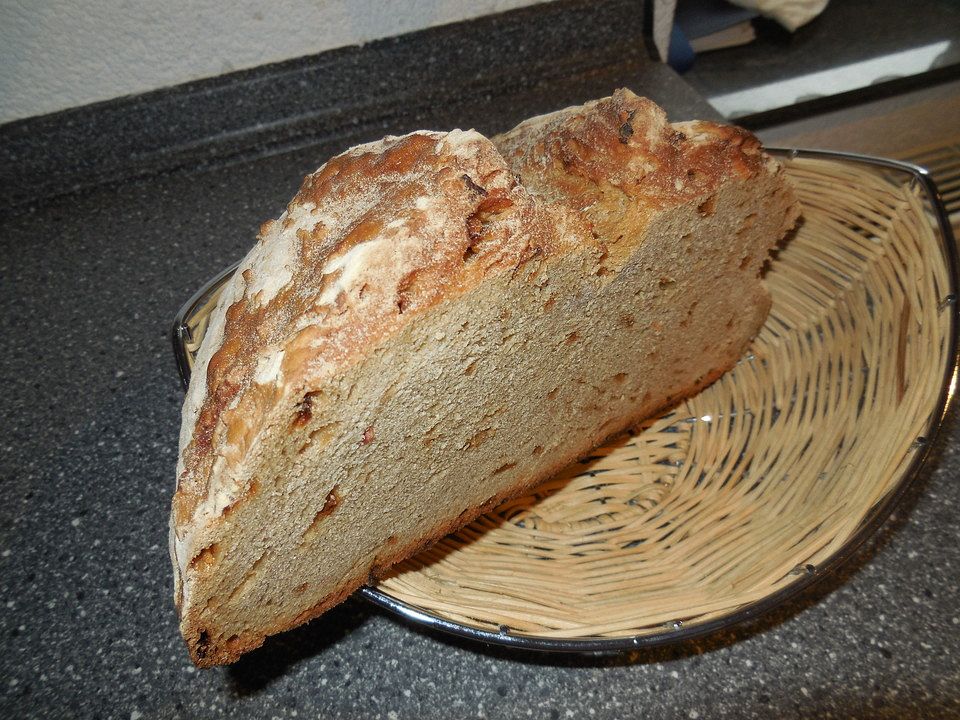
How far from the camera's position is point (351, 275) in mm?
761

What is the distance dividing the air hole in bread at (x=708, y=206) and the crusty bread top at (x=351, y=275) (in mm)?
258

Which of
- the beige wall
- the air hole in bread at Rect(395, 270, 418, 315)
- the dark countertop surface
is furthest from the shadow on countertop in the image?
the beige wall

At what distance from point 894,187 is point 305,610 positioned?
1.21 metres

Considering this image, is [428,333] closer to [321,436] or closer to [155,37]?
[321,436]

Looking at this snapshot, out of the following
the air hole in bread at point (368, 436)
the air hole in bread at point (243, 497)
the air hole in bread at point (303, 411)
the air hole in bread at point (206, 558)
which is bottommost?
the air hole in bread at point (206, 558)

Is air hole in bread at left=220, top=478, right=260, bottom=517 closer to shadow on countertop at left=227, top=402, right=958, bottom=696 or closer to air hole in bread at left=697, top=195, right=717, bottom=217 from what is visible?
shadow on countertop at left=227, top=402, right=958, bottom=696

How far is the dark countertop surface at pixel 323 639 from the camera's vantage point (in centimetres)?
94

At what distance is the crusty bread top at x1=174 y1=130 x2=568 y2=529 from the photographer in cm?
75

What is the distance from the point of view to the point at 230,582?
82 centimetres

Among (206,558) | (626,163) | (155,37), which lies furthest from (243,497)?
(155,37)

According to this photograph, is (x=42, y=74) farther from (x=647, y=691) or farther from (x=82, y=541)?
(x=647, y=691)

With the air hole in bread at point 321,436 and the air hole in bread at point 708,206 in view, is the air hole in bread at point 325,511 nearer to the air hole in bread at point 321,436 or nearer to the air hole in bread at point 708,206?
the air hole in bread at point 321,436

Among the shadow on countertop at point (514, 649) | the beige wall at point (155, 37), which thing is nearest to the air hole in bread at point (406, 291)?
the shadow on countertop at point (514, 649)

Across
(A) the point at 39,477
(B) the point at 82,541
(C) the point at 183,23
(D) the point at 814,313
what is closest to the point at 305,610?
(B) the point at 82,541
